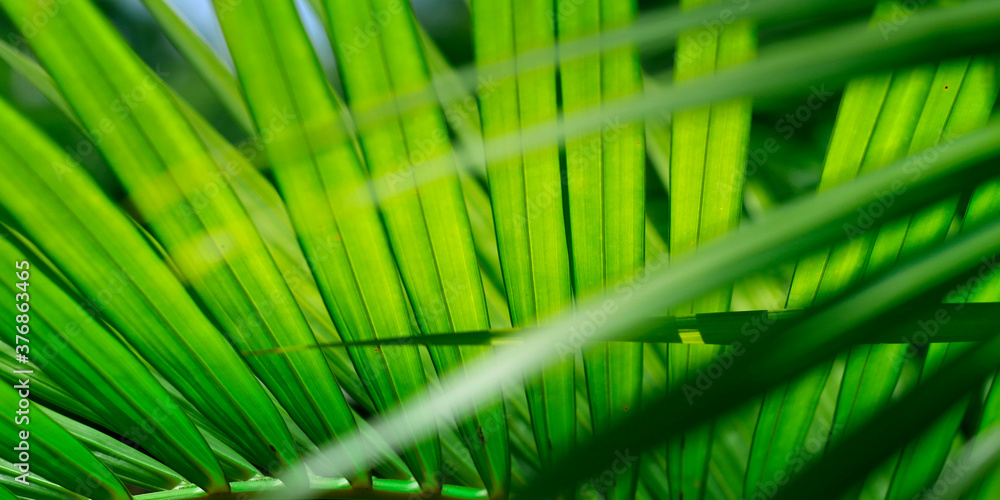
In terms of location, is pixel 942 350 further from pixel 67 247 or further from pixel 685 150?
pixel 67 247

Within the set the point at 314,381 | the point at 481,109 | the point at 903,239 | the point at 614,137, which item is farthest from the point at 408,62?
the point at 903,239

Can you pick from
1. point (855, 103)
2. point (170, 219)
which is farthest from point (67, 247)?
point (855, 103)

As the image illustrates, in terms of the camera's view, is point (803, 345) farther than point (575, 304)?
No

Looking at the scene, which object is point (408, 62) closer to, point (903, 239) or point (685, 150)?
point (685, 150)

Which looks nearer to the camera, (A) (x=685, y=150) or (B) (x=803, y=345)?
(B) (x=803, y=345)

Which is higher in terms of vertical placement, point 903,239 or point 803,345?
point 903,239

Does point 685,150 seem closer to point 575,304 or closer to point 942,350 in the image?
point 575,304

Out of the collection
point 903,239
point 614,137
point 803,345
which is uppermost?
point 614,137

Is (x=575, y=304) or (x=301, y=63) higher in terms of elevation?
(x=301, y=63)
